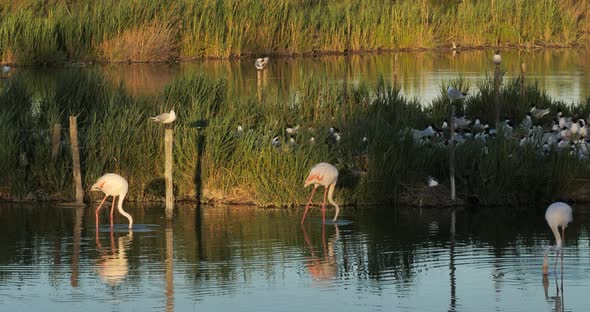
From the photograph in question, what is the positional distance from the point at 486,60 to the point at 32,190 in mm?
22747

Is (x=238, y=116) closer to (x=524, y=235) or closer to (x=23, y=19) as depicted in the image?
(x=524, y=235)

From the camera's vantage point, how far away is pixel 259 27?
40.6 meters

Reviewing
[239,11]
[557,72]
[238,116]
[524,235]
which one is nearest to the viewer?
[524,235]

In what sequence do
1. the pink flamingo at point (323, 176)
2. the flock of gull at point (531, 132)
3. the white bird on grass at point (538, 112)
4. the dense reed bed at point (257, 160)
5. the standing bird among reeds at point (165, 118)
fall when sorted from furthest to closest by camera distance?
1. the white bird on grass at point (538, 112)
2. the flock of gull at point (531, 132)
3. the standing bird among reeds at point (165, 118)
4. the dense reed bed at point (257, 160)
5. the pink flamingo at point (323, 176)

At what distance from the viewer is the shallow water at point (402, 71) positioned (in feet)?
96.7

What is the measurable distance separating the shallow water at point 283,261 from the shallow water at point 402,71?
1086 cm

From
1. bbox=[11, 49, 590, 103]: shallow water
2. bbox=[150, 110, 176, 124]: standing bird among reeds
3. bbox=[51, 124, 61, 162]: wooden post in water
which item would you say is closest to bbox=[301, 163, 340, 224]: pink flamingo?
bbox=[150, 110, 176, 124]: standing bird among reeds

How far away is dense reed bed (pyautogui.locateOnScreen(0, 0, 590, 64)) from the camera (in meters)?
37.7

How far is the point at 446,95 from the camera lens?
23672mm

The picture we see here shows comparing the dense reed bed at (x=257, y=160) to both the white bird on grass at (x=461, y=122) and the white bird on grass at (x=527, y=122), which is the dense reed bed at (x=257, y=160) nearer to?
the white bird on grass at (x=461, y=122)

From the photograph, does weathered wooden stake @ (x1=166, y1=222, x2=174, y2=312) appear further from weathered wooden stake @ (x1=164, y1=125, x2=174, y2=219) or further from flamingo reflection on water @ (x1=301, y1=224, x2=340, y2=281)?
flamingo reflection on water @ (x1=301, y1=224, x2=340, y2=281)

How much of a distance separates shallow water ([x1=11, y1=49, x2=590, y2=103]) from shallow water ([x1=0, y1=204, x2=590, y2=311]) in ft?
35.6

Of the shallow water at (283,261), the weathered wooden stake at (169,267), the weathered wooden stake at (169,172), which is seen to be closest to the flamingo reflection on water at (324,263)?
the shallow water at (283,261)

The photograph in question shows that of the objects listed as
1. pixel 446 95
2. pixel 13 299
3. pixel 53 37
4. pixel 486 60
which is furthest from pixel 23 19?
pixel 13 299
